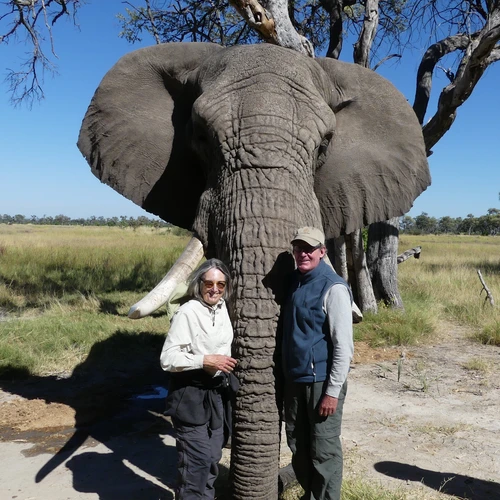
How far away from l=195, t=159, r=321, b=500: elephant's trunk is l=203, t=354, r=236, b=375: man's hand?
88 mm

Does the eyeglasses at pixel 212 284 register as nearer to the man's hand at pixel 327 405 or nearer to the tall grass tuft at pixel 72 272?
Answer: the man's hand at pixel 327 405

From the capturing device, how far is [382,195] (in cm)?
438

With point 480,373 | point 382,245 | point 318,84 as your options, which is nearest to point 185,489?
point 318,84

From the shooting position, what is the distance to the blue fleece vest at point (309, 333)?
2.79 meters

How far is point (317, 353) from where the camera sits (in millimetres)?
2812

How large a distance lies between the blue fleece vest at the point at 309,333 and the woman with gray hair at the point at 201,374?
304 millimetres

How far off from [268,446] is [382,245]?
22.3 feet

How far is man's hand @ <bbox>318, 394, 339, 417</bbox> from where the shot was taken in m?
2.78

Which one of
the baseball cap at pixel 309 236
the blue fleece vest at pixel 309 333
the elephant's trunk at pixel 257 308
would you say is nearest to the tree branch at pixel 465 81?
the elephant's trunk at pixel 257 308

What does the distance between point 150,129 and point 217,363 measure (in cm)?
219

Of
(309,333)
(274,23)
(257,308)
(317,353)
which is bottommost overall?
(317,353)

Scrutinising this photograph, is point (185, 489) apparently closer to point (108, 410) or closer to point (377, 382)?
point (108, 410)

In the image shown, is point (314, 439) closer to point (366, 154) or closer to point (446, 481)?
point (446, 481)

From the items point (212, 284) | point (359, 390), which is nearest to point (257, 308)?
point (212, 284)
